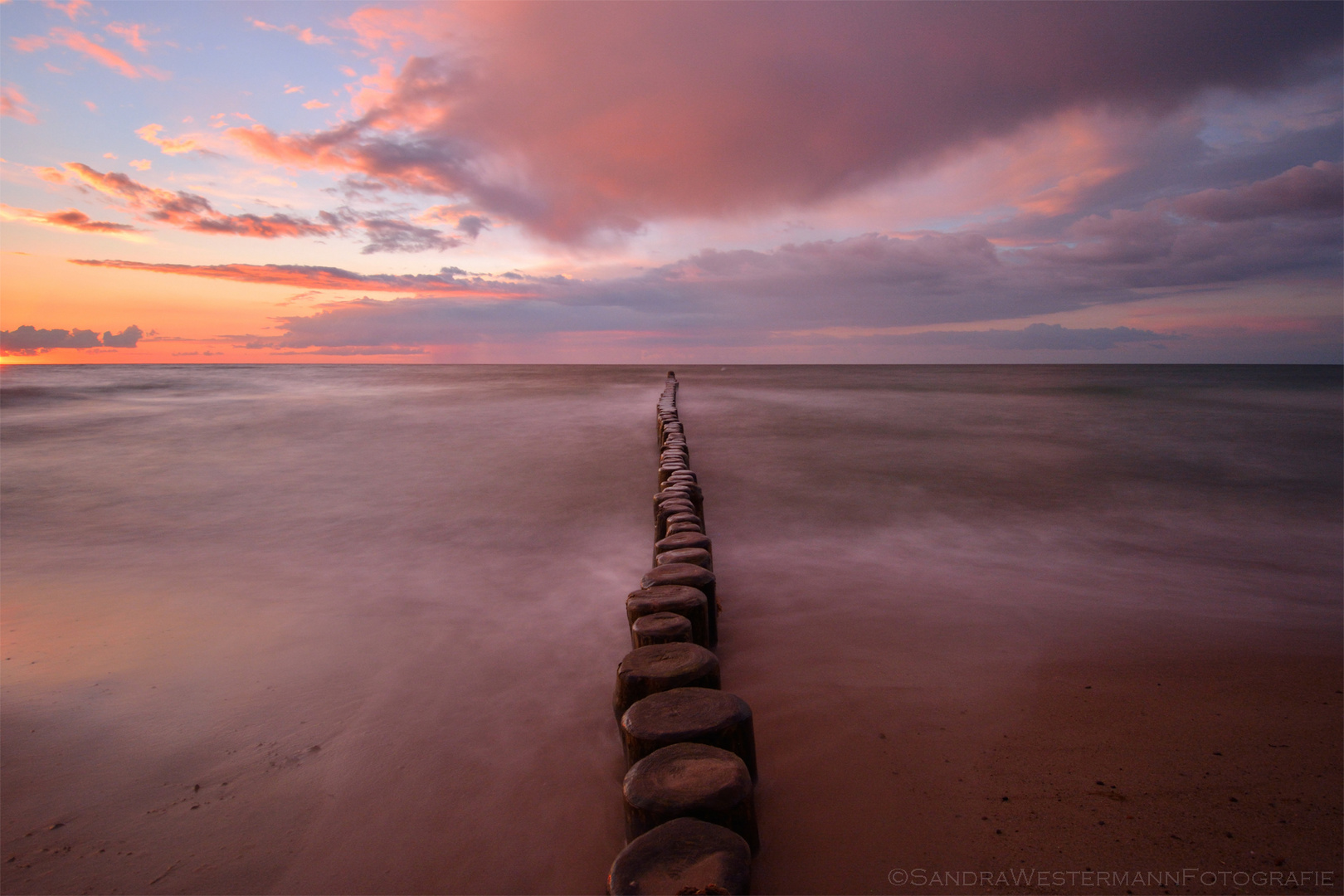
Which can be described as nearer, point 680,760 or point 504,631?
point 680,760

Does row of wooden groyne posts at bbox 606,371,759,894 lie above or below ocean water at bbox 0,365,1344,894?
above

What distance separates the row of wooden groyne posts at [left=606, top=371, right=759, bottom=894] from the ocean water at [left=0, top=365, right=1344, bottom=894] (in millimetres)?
422

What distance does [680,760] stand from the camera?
1.81m

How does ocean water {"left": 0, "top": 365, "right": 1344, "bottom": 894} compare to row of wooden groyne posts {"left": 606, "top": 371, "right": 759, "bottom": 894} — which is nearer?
row of wooden groyne posts {"left": 606, "top": 371, "right": 759, "bottom": 894}

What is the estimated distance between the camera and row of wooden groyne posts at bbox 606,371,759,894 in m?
1.47

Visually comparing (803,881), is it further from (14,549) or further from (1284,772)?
(14,549)

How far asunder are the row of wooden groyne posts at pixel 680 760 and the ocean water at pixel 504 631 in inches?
16.6

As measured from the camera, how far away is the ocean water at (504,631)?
2133mm

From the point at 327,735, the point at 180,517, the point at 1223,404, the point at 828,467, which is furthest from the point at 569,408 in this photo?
the point at 1223,404

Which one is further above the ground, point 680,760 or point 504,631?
A: point 680,760

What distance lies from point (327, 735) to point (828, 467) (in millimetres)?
7747

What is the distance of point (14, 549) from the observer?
5598 mm

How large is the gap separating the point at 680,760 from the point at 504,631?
2249mm

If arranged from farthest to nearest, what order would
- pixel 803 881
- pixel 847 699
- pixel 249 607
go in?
1. pixel 249 607
2. pixel 847 699
3. pixel 803 881
